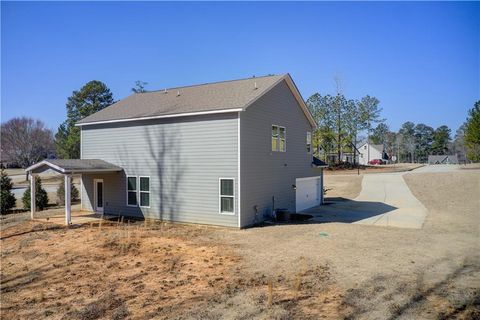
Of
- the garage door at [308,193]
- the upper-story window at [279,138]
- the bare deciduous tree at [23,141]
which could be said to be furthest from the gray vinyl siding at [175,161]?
the bare deciduous tree at [23,141]

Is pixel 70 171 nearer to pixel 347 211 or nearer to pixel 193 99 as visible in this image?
pixel 193 99

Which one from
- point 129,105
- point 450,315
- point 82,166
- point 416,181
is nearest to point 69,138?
point 129,105

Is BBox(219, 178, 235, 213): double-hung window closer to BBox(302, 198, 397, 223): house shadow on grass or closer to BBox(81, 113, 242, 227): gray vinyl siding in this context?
BBox(81, 113, 242, 227): gray vinyl siding

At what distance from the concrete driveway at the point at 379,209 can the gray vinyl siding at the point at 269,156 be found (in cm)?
255

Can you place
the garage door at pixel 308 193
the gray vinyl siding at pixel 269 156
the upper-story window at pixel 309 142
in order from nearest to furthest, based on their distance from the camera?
the gray vinyl siding at pixel 269 156, the garage door at pixel 308 193, the upper-story window at pixel 309 142

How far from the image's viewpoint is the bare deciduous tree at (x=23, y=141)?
191ft

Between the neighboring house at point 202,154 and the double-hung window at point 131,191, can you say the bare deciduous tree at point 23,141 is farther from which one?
the double-hung window at point 131,191

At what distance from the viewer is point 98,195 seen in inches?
778

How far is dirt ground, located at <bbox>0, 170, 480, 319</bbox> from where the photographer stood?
22.2 ft

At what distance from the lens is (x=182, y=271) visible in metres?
9.22

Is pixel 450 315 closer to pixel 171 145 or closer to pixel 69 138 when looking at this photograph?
pixel 171 145

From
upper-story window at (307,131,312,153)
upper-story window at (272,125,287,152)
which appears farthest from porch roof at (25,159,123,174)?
upper-story window at (307,131,312,153)

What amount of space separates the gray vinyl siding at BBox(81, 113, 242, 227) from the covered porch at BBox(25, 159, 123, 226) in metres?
0.68

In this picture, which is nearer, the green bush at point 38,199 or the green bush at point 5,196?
the green bush at point 5,196
